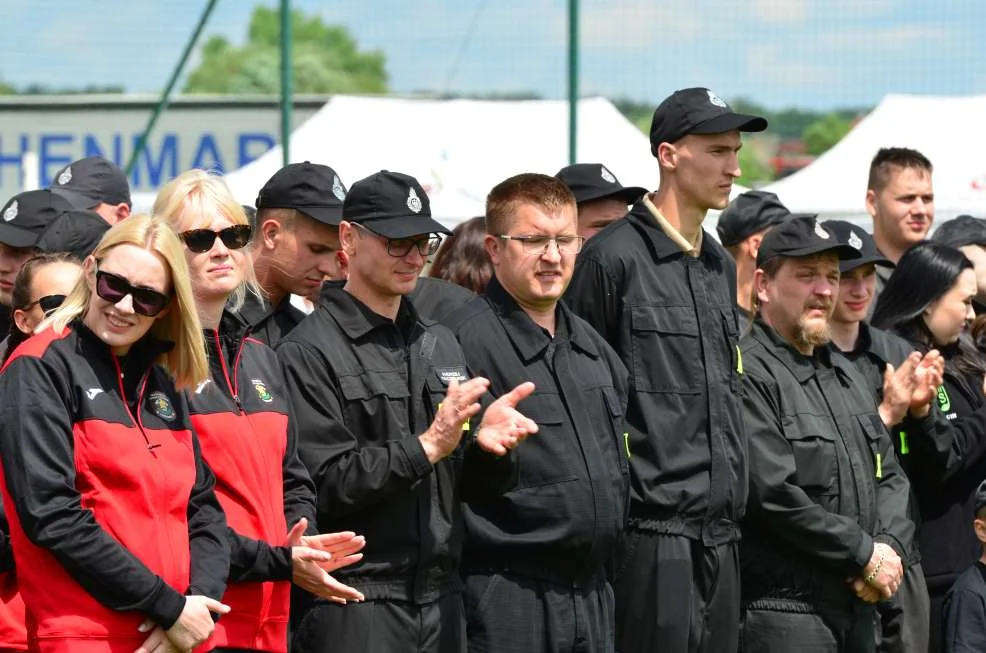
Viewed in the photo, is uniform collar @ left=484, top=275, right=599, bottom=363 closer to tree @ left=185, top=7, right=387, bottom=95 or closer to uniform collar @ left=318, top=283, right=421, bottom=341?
uniform collar @ left=318, top=283, right=421, bottom=341

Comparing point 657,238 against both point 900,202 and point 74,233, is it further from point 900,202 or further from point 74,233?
point 900,202

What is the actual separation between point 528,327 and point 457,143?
738cm

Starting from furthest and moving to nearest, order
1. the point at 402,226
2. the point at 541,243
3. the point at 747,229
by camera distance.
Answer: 1. the point at 747,229
2. the point at 541,243
3. the point at 402,226

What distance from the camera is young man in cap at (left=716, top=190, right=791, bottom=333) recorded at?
271 inches

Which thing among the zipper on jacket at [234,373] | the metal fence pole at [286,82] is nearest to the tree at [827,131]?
the metal fence pole at [286,82]

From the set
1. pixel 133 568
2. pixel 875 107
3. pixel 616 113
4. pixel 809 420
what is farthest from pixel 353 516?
pixel 875 107

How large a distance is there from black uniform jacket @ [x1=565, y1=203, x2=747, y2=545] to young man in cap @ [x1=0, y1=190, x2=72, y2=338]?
218cm

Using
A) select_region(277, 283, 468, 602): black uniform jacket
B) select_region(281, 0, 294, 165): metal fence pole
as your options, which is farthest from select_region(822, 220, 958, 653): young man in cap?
select_region(281, 0, 294, 165): metal fence pole

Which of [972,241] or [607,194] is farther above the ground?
[607,194]

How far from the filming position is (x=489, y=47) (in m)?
12.2

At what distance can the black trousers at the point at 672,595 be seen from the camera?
16.4 feet

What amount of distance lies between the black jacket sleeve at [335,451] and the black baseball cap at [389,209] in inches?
17.5

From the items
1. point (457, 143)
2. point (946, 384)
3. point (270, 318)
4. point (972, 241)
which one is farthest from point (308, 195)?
point (457, 143)

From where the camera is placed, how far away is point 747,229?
692cm
